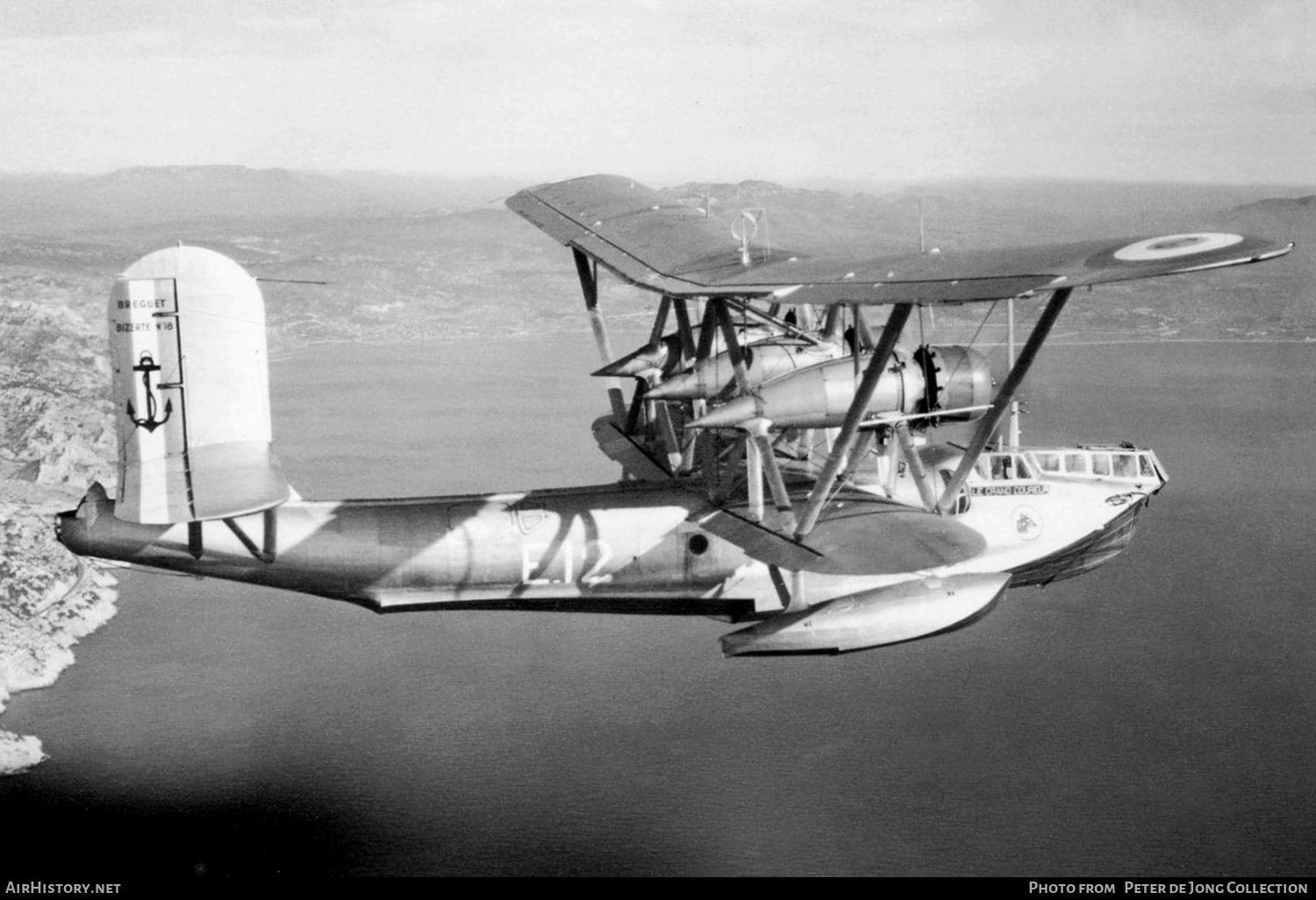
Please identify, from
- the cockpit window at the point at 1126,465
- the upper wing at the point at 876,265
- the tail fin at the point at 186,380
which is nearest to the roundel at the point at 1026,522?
the cockpit window at the point at 1126,465

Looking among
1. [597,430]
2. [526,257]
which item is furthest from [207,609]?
[526,257]

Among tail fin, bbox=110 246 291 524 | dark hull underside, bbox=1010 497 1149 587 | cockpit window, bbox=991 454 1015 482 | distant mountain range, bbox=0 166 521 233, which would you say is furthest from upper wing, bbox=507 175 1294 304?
distant mountain range, bbox=0 166 521 233

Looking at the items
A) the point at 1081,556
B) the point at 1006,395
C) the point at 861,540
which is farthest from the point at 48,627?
the point at 1006,395

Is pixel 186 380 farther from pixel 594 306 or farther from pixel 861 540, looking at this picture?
pixel 861 540

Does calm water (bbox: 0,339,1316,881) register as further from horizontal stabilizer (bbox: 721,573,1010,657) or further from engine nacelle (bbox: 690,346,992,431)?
engine nacelle (bbox: 690,346,992,431)

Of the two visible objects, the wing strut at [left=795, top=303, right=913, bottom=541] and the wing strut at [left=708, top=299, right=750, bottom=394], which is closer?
the wing strut at [left=795, top=303, right=913, bottom=541]

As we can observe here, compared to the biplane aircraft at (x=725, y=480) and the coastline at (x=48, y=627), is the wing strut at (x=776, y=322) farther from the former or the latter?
the coastline at (x=48, y=627)

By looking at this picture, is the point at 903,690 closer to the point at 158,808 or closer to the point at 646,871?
the point at 646,871
